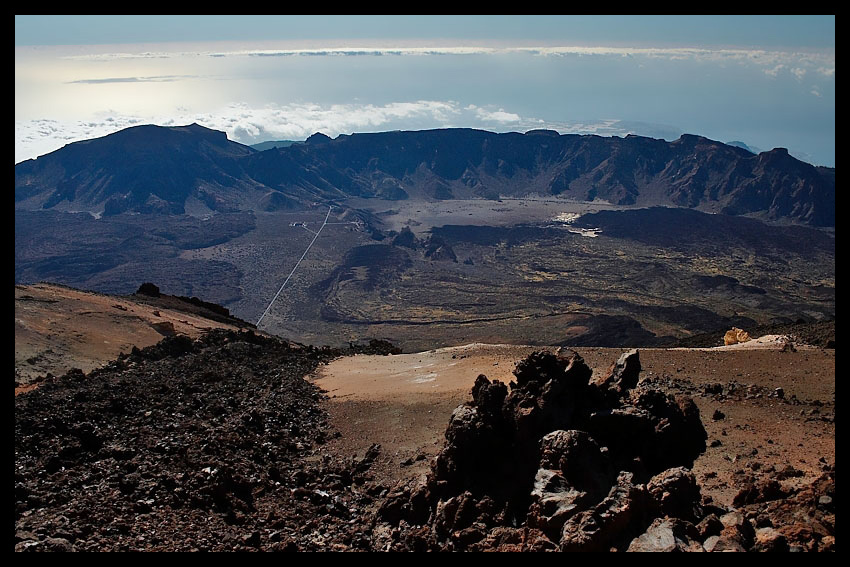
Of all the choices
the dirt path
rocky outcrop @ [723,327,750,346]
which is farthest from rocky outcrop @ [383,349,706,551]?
rocky outcrop @ [723,327,750,346]

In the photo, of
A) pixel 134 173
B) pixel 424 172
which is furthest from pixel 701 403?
pixel 424 172

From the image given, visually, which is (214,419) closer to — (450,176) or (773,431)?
(773,431)

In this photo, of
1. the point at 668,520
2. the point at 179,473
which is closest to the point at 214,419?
the point at 179,473

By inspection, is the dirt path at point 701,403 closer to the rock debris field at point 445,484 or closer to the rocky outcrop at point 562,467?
the rock debris field at point 445,484

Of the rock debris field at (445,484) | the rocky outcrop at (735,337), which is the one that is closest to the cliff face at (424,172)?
the rocky outcrop at (735,337)

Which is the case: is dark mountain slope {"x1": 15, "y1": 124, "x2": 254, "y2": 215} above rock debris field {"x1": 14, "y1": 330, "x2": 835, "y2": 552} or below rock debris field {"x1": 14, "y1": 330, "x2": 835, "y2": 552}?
above

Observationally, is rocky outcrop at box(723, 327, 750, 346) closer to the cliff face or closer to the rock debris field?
the rock debris field

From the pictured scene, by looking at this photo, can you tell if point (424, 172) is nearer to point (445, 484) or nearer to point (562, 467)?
point (445, 484)
